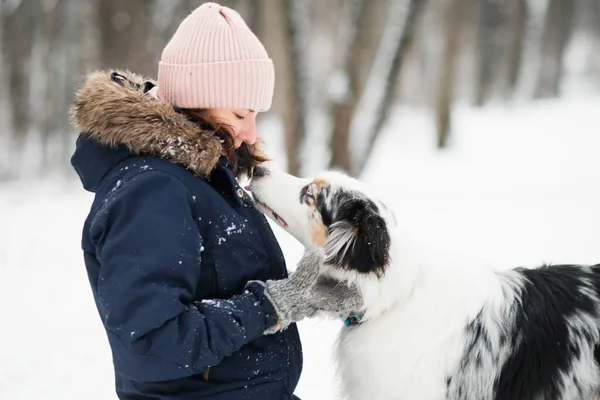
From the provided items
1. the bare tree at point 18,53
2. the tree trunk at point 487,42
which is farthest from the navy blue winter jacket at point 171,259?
the tree trunk at point 487,42

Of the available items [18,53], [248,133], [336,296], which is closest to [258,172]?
[248,133]

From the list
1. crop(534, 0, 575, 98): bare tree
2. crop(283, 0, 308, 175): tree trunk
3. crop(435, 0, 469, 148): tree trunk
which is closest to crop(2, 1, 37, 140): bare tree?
crop(435, 0, 469, 148): tree trunk

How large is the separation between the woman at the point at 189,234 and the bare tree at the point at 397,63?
730 cm

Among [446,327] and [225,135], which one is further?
[446,327]

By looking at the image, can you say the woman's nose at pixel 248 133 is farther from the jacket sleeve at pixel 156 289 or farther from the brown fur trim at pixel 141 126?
the jacket sleeve at pixel 156 289

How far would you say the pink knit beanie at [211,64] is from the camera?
2.44 metres

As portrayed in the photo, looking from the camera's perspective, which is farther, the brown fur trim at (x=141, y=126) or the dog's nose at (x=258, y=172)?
the dog's nose at (x=258, y=172)

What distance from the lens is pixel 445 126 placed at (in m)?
18.0

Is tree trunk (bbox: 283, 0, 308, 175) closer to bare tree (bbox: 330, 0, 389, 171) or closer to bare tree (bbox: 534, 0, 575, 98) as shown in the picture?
bare tree (bbox: 330, 0, 389, 171)

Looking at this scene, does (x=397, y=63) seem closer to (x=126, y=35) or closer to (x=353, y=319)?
(x=353, y=319)

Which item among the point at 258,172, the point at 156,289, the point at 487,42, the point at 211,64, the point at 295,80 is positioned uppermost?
the point at 487,42

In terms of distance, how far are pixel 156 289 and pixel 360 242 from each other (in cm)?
105

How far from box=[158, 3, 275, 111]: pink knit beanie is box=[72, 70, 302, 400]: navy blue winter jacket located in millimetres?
177

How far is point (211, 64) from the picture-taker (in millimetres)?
2438
